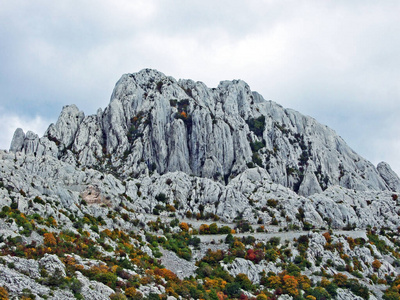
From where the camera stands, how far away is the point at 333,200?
118125 millimetres

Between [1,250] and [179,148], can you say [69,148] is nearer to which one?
[179,148]

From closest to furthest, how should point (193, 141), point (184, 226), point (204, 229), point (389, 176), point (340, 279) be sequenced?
point (340, 279)
point (204, 229)
point (184, 226)
point (193, 141)
point (389, 176)

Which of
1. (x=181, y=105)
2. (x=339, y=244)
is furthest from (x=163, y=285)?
(x=181, y=105)

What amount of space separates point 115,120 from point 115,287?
9867 centimetres

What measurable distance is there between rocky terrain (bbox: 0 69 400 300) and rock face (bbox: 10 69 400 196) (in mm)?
506

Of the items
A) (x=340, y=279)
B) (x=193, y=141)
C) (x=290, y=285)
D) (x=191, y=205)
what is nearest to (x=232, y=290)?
(x=290, y=285)

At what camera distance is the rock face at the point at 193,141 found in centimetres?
13325

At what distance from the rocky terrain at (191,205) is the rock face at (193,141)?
506mm

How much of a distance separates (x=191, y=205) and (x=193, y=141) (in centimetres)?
3377

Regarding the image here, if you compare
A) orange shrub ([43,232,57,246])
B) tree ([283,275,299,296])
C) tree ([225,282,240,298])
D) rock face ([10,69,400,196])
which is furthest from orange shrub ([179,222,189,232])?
orange shrub ([43,232,57,246])

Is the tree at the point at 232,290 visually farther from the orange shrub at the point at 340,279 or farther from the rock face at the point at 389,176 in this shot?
the rock face at the point at 389,176

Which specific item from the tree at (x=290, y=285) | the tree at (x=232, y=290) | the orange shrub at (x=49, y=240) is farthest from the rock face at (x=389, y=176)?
the orange shrub at (x=49, y=240)

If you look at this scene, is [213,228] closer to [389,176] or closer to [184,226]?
[184,226]

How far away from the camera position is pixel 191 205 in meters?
110
